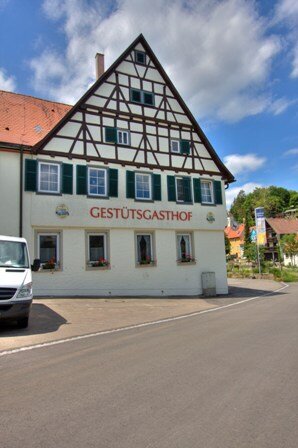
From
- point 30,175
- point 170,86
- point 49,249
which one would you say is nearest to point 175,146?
point 170,86

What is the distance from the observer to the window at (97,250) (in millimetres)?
18047

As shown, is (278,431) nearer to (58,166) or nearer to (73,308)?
(73,308)

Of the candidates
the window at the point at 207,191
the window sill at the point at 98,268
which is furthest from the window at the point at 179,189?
the window sill at the point at 98,268

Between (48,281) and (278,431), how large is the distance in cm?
1412

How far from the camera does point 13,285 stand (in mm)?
8898

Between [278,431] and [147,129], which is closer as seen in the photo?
[278,431]

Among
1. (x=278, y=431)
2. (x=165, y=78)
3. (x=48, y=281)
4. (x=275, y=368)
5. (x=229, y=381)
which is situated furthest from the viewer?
(x=165, y=78)

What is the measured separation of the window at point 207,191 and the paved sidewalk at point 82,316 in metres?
7.25

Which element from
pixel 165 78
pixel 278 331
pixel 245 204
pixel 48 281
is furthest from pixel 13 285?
pixel 245 204

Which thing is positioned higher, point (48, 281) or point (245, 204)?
point (245, 204)

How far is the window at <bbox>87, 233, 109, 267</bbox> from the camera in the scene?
18047 mm

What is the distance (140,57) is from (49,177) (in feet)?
29.3

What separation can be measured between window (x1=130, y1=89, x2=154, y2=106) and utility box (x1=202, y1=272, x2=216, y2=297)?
9.74m

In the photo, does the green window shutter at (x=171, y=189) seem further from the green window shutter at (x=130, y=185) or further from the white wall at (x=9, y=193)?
the white wall at (x=9, y=193)
